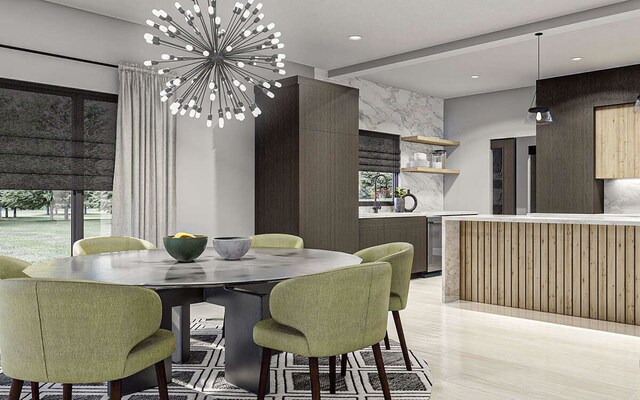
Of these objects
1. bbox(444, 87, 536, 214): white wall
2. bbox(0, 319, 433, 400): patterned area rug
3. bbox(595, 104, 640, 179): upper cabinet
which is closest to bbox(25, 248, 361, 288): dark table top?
bbox(0, 319, 433, 400): patterned area rug

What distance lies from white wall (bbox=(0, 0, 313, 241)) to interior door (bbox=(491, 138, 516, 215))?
3.23 metres

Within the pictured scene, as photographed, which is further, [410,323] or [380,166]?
[380,166]

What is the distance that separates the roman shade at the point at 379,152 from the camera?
709 cm

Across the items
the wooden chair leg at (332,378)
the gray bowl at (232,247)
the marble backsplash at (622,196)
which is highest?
the marble backsplash at (622,196)

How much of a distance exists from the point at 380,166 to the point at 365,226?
4.54 feet

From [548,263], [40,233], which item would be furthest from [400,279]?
[40,233]

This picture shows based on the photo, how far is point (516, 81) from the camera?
23.5 ft

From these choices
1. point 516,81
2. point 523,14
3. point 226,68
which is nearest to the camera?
point 226,68

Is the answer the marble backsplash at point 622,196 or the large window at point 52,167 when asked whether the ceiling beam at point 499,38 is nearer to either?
the marble backsplash at point 622,196

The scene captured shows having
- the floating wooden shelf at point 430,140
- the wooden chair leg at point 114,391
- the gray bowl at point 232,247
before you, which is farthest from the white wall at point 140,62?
the wooden chair leg at point 114,391

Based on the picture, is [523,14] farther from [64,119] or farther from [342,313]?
[64,119]

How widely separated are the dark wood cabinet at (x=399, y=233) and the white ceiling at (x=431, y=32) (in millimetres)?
1897

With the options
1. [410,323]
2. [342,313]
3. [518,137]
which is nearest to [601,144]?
[518,137]

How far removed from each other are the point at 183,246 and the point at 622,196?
19.4ft
